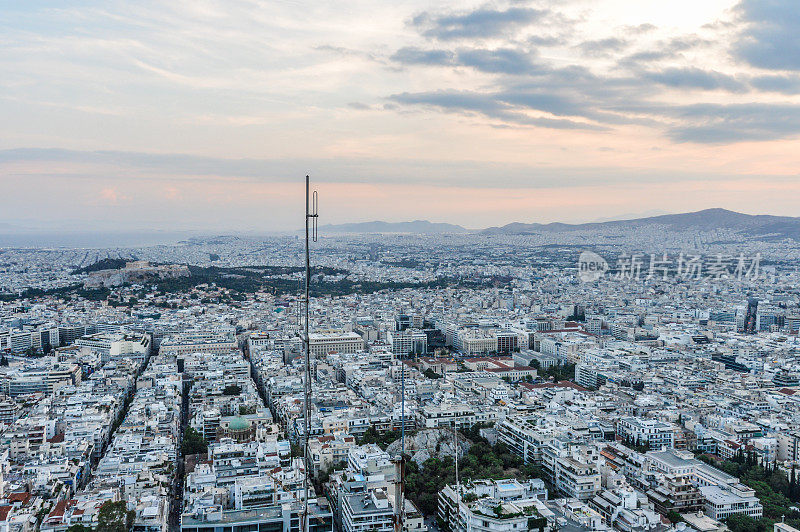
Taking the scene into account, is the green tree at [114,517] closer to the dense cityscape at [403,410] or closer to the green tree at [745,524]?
the dense cityscape at [403,410]

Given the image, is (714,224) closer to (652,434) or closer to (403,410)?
(652,434)

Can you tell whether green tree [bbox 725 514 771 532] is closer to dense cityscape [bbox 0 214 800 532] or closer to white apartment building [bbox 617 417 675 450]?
dense cityscape [bbox 0 214 800 532]

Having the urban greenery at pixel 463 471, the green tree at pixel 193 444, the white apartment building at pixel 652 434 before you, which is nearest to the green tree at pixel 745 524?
the urban greenery at pixel 463 471

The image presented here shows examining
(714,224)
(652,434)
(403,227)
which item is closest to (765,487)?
(652,434)

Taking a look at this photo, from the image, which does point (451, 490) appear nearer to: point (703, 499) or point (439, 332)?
point (703, 499)

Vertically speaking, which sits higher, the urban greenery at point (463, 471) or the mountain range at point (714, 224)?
the mountain range at point (714, 224)

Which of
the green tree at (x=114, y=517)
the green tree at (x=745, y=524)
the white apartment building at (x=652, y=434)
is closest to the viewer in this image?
the green tree at (x=114, y=517)

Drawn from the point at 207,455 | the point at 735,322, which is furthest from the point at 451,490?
the point at 735,322

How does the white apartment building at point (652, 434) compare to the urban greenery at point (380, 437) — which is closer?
the urban greenery at point (380, 437)
